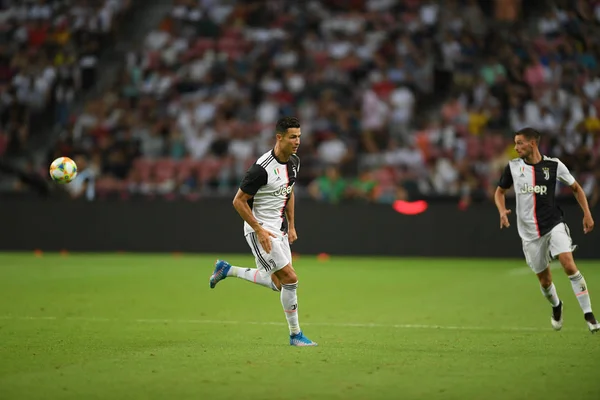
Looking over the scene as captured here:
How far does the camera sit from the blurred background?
2220 centimetres

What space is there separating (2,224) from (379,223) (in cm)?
851

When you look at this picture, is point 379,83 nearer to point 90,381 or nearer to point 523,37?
point 523,37

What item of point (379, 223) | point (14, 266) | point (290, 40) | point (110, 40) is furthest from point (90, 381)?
point (110, 40)

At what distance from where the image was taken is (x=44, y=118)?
2602 centimetres

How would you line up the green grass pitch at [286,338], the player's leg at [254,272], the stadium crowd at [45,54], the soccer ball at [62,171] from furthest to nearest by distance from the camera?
the stadium crowd at [45,54], the soccer ball at [62,171], the player's leg at [254,272], the green grass pitch at [286,338]

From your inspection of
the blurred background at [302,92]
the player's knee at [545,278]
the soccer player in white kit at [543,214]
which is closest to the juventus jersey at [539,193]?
the soccer player in white kit at [543,214]

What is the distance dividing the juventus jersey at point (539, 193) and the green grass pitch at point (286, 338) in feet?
3.73

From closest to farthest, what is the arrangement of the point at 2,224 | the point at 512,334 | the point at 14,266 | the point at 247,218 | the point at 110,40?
the point at 247,218 < the point at 512,334 < the point at 14,266 < the point at 2,224 < the point at 110,40

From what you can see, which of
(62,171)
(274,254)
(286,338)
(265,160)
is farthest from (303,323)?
(62,171)

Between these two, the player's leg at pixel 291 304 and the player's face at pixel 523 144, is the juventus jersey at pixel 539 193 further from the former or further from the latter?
the player's leg at pixel 291 304

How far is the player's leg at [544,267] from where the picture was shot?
10.5 metres

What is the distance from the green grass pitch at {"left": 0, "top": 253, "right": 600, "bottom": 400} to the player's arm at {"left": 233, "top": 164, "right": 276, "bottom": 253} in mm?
997

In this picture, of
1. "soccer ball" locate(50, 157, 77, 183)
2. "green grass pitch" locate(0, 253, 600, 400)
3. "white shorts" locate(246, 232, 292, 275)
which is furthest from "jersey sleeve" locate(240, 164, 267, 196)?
"soccer ball" locate(50, 157, 77, 183)

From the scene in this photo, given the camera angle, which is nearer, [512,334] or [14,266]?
[512,334]
